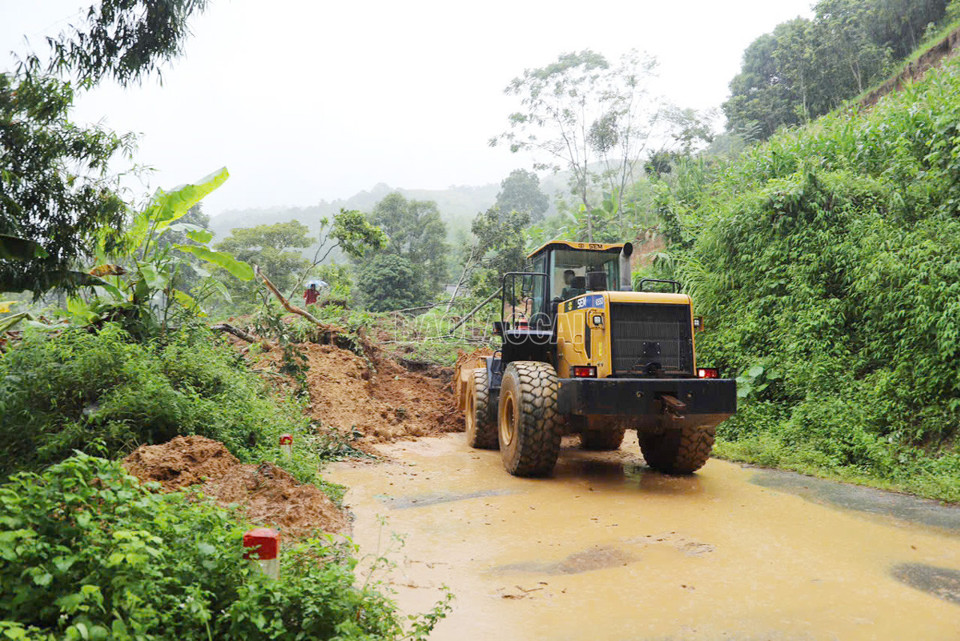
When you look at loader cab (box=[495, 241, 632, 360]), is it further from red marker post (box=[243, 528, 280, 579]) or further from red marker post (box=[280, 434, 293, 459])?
red marker post (box=[243, 528, 280, 579])

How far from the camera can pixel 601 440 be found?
937 cm

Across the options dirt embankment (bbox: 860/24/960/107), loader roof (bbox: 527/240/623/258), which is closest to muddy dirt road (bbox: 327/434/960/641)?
loader roof (bbox: 527/240/623/258)

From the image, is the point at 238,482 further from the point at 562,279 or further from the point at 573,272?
the point at 573,272

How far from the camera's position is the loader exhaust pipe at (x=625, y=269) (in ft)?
25.6

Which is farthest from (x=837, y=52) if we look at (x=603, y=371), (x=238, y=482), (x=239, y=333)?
(x=238, y=482)

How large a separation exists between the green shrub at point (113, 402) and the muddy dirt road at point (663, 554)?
1.33 metres

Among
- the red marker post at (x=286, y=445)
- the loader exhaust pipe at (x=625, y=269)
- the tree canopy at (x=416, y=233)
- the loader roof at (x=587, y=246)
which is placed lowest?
the red marker post at (x=286, y=445)

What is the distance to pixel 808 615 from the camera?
353 centimetres

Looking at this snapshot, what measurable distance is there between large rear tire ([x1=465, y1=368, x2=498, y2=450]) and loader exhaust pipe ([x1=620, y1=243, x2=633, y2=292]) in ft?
8.27

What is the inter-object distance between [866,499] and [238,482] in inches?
235

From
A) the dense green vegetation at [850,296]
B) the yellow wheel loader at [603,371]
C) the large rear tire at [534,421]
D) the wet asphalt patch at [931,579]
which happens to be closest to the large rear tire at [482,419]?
the yellow wheel loader at [603,371]

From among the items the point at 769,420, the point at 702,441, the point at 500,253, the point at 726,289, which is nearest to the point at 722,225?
the point at 726,289

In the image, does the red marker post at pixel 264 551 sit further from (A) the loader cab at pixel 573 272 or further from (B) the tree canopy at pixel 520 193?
(B) the tree canopy at pixel 520 193

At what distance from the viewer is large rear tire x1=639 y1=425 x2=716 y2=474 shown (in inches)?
287
